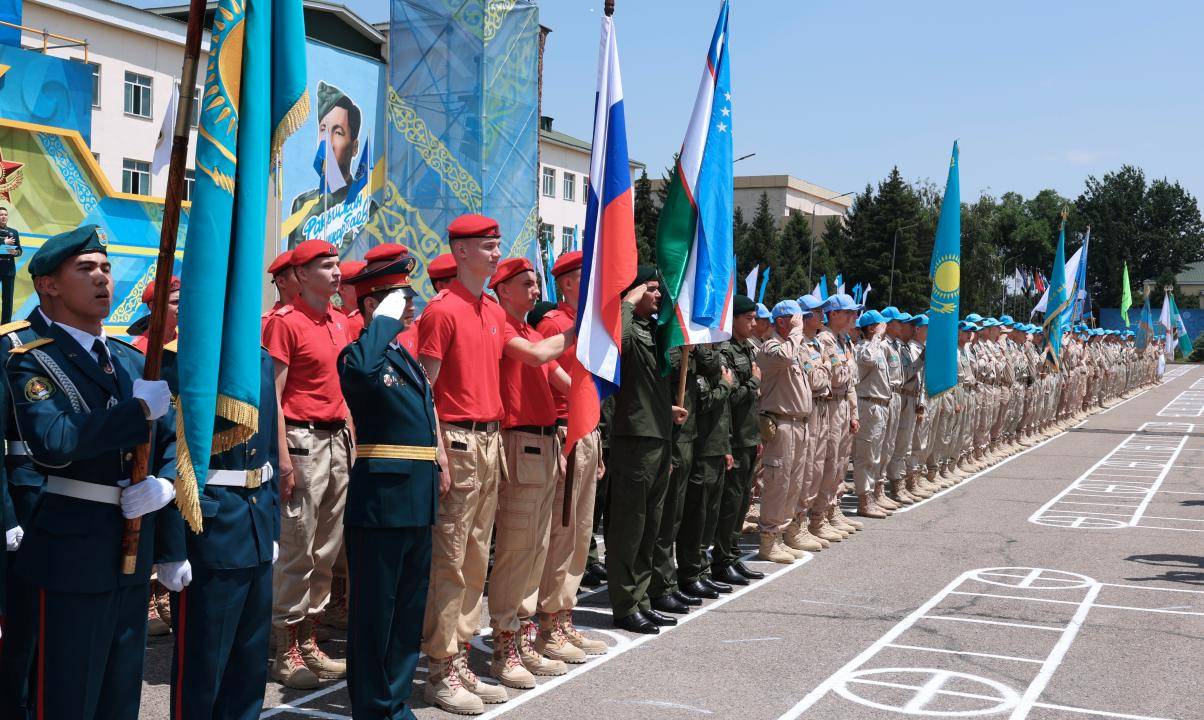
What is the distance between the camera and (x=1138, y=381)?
153ft

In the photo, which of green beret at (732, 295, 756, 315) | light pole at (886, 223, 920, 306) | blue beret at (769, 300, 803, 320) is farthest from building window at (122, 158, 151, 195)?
light pole at (886, 223, 920, 306)

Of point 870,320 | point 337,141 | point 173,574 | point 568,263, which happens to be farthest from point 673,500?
point 337,141

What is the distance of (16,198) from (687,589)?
40.8 feet

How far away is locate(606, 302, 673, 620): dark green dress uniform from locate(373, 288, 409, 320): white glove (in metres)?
2.34

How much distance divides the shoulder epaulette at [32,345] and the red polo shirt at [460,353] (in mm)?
2080

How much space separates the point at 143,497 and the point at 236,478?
720 millimetres

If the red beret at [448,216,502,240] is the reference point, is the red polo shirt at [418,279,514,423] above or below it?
below

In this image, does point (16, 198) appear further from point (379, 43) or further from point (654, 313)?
point (379, 43)

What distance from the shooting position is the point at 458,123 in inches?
1051

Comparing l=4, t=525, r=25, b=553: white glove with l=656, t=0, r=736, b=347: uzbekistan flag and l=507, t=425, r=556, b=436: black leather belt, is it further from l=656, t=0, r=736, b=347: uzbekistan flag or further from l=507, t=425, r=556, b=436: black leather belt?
l=656, t=0, r=736, b=347: uzbekistan flag

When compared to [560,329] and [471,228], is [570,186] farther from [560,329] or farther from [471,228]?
[471,228]

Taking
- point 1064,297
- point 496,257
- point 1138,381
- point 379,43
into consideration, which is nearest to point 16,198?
point 496,257

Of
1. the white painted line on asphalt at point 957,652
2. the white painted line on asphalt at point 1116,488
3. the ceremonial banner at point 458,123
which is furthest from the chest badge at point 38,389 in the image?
the ceremonial banner at point 458,123

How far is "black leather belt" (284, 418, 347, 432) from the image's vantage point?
609 centimetres
